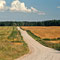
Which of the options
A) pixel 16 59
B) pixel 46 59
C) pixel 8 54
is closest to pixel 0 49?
pixel 8 54

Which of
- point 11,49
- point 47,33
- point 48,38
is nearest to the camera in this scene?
point 11,49

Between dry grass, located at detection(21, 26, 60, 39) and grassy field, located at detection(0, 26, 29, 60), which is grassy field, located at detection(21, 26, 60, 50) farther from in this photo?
grassy field, located at detection(0, 26, 29, 60)

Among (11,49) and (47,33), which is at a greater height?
(11,49)

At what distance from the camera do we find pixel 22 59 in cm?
2325

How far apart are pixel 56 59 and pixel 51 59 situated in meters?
0.58

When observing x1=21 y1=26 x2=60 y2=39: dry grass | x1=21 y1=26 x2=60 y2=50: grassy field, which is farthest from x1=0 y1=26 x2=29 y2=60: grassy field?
x1=21 y1=26 x2=60 y2=39: dry grass

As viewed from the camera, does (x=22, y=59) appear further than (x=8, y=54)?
No

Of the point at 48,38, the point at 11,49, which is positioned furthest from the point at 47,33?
the point at 11,49

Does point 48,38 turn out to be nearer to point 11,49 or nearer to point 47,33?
point 47,33

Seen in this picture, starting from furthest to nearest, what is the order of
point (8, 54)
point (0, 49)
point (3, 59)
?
point (0, 49) → point (8, 54) → point (3, 59)

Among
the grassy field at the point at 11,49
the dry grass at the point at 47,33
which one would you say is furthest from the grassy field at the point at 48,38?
the grassy field at the point at 11,49

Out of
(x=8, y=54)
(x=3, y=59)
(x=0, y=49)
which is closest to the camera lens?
(x=3, y=59)

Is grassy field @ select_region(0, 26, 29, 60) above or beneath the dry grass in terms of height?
above

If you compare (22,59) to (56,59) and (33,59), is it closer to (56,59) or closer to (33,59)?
(33,59)
